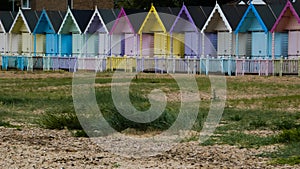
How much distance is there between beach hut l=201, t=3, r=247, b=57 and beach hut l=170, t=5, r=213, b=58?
16.3 inches

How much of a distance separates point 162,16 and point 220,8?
3666mm

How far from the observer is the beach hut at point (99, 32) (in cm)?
4175

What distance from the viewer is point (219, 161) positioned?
12.8 metres

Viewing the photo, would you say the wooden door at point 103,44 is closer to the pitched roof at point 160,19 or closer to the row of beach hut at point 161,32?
the row of beach hut at point 161,32

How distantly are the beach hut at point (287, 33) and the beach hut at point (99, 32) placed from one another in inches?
390

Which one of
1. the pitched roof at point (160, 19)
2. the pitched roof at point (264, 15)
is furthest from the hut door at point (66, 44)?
the pitched roof at point (264, 15)

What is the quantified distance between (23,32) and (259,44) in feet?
57.5

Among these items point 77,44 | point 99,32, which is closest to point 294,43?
point 99,32

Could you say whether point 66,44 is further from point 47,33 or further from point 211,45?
point 211,45

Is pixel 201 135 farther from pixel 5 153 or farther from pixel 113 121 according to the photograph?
pixel 5 153

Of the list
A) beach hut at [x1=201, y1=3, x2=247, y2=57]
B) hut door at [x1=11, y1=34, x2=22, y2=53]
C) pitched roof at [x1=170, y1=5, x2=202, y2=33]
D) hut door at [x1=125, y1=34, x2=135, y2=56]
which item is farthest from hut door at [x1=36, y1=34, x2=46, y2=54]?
beach hut at [x1=201, y1=3, x2=247, y2=57]

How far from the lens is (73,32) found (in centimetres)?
4444

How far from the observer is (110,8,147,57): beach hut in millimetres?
40672

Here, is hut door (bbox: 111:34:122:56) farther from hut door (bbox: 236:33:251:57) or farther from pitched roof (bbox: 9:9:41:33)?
hut door (bbox: 236:33:251:57)
